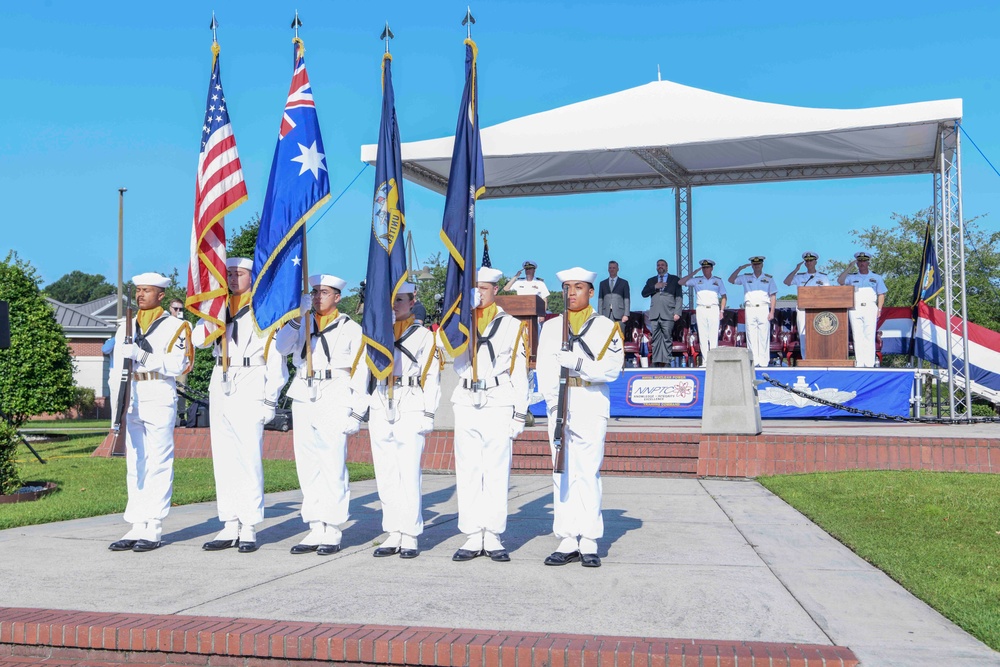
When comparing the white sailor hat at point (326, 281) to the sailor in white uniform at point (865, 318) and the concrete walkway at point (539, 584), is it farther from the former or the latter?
the sailor in white uniform at point (865, 318)

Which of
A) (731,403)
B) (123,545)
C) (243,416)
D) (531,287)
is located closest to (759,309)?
(531,287)

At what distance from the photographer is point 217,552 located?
24.4 ft

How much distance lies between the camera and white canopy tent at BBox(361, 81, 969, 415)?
1495cm

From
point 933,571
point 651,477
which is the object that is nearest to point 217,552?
point 933,571

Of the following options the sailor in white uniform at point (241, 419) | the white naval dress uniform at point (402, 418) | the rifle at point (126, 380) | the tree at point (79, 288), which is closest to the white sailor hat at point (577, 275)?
the white naval dress uniform at point (402, 418)

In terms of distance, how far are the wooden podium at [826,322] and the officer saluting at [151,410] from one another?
11408 mm

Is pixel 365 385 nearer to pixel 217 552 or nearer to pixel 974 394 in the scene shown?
pixel 217 552

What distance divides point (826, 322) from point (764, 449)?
5005 mm

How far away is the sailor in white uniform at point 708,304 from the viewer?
17.3m

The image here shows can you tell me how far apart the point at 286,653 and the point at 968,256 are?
40.1m

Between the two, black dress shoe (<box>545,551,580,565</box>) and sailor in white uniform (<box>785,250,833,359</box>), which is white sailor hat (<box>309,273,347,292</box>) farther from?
sailor in white uniform (<box>785,250,833,359</box>)

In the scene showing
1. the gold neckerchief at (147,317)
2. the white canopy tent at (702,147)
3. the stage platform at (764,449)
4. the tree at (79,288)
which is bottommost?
the stage platform at (764,449)

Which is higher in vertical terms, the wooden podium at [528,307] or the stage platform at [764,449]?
the wooden podium at [528,307]

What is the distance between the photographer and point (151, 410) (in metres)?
7.66
